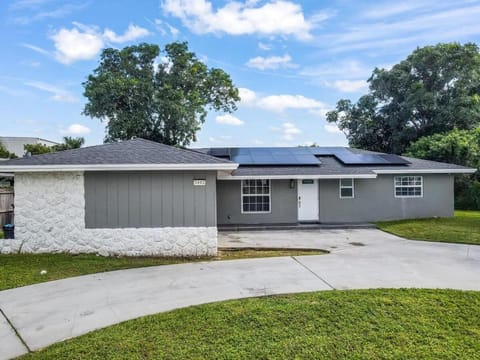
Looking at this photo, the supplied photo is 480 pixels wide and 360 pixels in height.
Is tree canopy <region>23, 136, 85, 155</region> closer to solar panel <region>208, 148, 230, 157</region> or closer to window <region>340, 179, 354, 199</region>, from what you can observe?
solar panel <region>208, 148, 230, 157</region>

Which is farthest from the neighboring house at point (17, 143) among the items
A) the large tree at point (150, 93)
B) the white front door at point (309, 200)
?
the white front door at point (309, 200)

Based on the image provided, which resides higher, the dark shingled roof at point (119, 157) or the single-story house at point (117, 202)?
the dark shingled roof at point (119, 157)

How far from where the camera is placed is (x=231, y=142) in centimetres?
2245

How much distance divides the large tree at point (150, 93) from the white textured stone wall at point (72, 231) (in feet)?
43.2

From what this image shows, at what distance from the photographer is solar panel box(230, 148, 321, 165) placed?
1380cm

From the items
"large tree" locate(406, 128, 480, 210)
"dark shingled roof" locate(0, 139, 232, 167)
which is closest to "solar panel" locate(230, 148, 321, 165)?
"dark shingled roof" locate(0, 139, 232, 167)

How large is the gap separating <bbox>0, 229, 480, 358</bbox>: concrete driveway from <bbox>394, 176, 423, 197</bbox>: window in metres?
5.46

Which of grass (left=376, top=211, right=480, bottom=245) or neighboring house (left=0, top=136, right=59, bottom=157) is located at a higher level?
neighboring house (left=0, top=136, right=59, bottom=157)

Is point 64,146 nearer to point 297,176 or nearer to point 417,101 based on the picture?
point 297,176

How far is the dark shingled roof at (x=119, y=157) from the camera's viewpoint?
7742mm

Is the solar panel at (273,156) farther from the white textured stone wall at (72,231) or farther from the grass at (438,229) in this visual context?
the white textured stone wall at (72,231)

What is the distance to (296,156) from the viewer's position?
48.5 ft

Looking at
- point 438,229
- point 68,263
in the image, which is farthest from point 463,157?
point 68,263

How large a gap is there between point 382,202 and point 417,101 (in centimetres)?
1463
